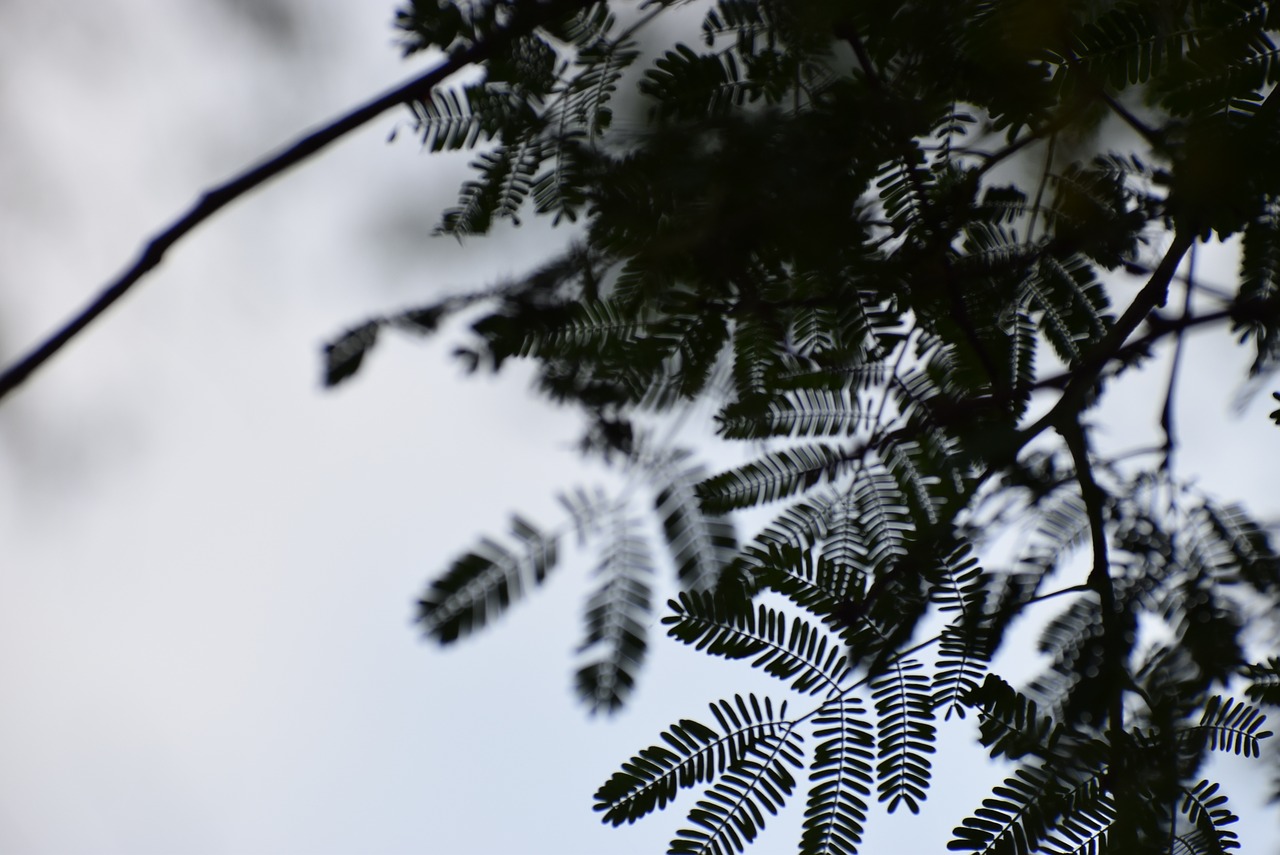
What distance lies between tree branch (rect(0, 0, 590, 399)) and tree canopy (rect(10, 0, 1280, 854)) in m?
0.01

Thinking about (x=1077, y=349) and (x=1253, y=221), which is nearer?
(x=1253, y=221)

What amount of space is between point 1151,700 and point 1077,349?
2.04ft

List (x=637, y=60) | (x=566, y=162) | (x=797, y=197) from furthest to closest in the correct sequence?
(x=637, y=60)
(x=566, y=162)
(x=797, y=197)

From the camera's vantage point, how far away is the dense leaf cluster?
0.95m

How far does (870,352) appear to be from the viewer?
1163 mm

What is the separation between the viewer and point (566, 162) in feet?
3.89

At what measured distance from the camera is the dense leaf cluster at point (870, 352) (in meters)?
0.95

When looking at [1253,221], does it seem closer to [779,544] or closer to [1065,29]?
[1065,29]

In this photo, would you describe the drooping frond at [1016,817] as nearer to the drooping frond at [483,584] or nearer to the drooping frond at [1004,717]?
the drooping frond at [1004,717]

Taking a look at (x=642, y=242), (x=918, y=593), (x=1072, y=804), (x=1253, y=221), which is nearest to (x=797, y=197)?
(x=642, y=242)

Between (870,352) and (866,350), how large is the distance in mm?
15

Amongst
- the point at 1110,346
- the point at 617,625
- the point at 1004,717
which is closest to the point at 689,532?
the point at 617,625

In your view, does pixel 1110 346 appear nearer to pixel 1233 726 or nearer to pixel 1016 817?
pixel 1233 726

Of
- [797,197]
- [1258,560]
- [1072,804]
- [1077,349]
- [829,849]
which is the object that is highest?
[1077,349]
